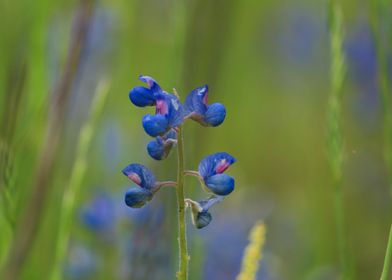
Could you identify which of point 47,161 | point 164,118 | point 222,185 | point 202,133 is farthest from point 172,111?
point 202,133

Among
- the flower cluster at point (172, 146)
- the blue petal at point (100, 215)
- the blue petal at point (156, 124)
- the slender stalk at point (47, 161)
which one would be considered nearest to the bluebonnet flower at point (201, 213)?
the flower cluster at point (172, 146)

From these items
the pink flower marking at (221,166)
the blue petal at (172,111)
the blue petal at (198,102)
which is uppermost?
the blue petal at (198,102)

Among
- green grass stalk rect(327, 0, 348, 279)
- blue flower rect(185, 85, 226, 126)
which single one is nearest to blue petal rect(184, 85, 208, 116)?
blue flower rect(185, 85, 226, 126)

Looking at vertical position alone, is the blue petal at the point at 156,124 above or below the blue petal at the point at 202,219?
above

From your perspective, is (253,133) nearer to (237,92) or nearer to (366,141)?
(237,92)

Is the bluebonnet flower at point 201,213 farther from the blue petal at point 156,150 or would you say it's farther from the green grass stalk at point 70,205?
the green grass stalk at point 70,205

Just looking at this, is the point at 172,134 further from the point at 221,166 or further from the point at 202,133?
the point at 202,133

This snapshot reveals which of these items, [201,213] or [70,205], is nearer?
[201,213]

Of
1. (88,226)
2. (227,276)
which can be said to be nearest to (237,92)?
(227,276)
